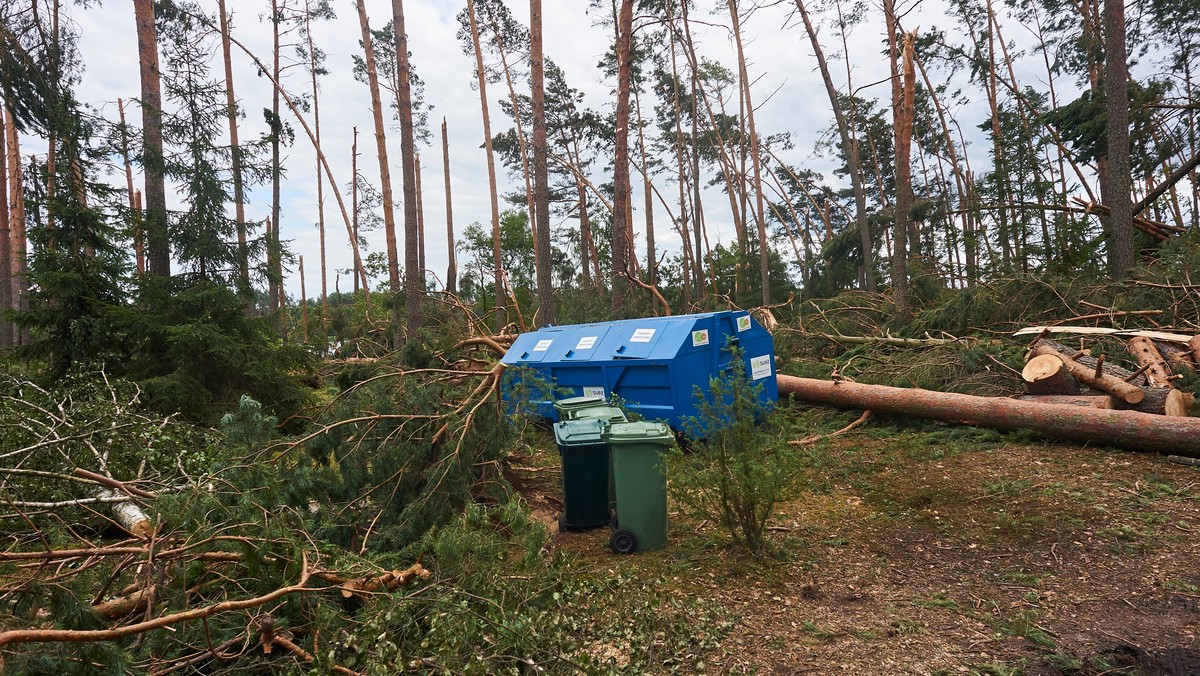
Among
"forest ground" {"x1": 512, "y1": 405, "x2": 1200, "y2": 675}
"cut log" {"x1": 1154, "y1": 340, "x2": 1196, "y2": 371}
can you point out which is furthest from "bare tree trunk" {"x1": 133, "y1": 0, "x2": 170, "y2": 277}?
"cut log" {"x1": 1154, "y1": 340, "x2": 1196, "y2": 371}

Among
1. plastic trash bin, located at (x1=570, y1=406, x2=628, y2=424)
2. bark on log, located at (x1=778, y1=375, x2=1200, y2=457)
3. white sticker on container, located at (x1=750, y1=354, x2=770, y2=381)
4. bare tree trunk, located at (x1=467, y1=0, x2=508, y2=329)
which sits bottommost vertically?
bark on log, located at (x1=778, y1=375, x2=1200, y2=457)

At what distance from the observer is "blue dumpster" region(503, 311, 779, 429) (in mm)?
6348

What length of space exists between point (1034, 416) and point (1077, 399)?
0.74 metres

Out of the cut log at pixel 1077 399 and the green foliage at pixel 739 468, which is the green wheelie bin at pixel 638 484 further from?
the cut log at pixel 1077 399

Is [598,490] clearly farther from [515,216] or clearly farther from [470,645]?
[515,216]

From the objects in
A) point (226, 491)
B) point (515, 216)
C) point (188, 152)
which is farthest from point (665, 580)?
point (515, 216)

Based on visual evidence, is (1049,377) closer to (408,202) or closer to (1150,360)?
(1150,360)

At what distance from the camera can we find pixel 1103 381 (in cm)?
621

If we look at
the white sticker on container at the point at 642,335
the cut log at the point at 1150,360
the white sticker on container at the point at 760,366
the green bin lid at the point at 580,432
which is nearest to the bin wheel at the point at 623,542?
the green bin lid at the point at 580,432

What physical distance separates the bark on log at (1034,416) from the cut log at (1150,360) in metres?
1.11

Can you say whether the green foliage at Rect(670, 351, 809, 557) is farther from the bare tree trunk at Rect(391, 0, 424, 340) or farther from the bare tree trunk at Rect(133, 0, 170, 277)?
the bare tree trunk at Rect(391, 0, 424, 340)

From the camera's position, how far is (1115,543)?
388 centimetres

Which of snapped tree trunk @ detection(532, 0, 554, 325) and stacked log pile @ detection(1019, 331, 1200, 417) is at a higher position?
snapped tree trunk @ detection(532, 0, 554, 325)

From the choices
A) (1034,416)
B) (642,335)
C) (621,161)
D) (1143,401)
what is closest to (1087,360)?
(1143,401)
